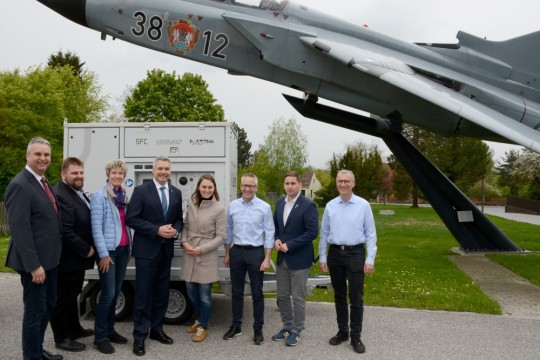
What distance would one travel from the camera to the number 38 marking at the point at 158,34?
848cm

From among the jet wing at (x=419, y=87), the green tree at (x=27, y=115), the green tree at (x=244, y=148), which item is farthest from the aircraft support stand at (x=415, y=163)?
the green tree at (x=244, y=148)

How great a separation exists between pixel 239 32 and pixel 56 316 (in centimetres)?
615

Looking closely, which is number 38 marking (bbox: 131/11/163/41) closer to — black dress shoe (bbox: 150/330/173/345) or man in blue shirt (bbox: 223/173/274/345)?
man in blue shirt (bbox: 223/173/274/345)

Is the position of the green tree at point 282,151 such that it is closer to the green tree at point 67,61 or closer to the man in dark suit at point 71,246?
the green tree at point 67,61

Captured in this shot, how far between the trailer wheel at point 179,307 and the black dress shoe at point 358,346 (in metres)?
2.07

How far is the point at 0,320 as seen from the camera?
221 inches

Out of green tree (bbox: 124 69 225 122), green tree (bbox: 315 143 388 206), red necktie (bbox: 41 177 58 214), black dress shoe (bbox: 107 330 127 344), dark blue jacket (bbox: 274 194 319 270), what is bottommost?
black dress shoe (bbox: 107 330 127 344)

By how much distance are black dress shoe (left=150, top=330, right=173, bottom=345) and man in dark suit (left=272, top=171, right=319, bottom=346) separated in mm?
1195

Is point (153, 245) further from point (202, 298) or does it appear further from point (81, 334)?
point (81, 334)

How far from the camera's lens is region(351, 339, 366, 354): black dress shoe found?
4.64 m

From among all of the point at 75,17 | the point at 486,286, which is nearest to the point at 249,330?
the point at 486,286

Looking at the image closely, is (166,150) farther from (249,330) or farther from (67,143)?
(249,330)

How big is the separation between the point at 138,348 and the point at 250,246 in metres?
1.57

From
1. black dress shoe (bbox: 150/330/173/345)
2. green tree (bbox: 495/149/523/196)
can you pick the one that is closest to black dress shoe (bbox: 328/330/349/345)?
black dress shoe (bbox: 150/330/173/345)
